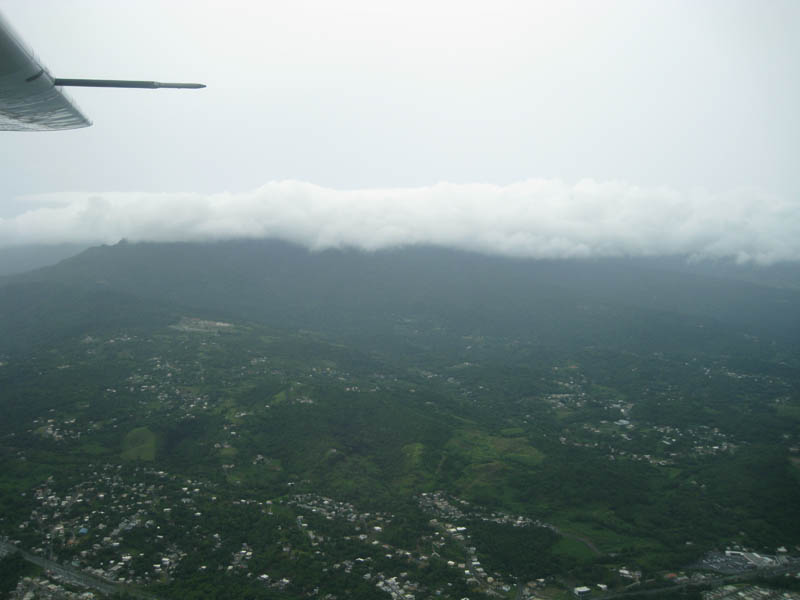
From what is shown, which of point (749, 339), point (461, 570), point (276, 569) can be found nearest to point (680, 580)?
point (461, 570)

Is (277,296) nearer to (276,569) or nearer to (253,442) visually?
(253,442)

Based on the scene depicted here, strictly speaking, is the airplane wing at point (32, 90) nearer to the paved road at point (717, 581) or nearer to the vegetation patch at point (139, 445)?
the paved road at point (717, 581)

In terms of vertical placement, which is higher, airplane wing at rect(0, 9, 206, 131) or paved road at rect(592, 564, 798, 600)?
airplane wing at rect(0, 9, 206, 131)

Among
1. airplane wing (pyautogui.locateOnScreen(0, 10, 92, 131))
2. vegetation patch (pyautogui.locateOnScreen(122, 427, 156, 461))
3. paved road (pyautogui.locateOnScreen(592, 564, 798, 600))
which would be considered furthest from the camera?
vegetation patch (pyautogui.locateOnScreen(122, 427, 156, 461))

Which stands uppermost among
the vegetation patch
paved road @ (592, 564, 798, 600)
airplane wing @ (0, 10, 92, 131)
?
airplane wing @ (0, 10, 92, 131)

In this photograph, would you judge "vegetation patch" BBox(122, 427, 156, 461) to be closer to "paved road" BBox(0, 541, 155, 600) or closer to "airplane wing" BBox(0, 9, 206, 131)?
"paved road" BBox(0, 541, 155, 600)

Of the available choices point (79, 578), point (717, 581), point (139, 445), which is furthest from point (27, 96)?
point (139, 445)

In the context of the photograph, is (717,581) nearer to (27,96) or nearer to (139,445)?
(27,96)

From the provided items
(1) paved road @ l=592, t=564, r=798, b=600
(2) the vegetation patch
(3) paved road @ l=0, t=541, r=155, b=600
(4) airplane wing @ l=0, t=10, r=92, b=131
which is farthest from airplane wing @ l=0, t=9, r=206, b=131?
(2) the vegetation patch
